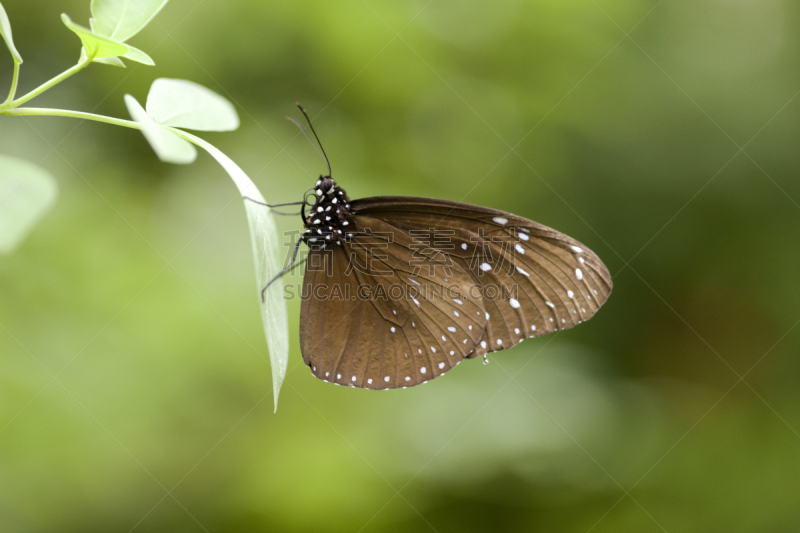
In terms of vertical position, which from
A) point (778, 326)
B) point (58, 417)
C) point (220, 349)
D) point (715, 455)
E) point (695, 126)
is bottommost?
point (58, 417)

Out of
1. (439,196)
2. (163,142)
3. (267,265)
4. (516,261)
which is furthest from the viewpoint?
(439,196)

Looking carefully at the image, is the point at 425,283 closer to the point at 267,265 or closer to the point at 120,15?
A: the point at 267,265

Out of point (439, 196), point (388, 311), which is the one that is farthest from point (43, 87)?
point (439, 196)

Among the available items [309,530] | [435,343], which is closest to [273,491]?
[309,530]

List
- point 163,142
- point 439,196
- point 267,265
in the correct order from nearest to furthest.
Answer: point 163,142 → point 267,265 → point 439,196

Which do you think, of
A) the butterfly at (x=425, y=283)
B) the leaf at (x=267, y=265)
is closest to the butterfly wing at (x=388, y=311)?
the butterfly at (x=425, y=283)

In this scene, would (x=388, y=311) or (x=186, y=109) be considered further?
(x=388, y=311)

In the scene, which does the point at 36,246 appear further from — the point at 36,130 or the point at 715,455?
the point at 715,455
